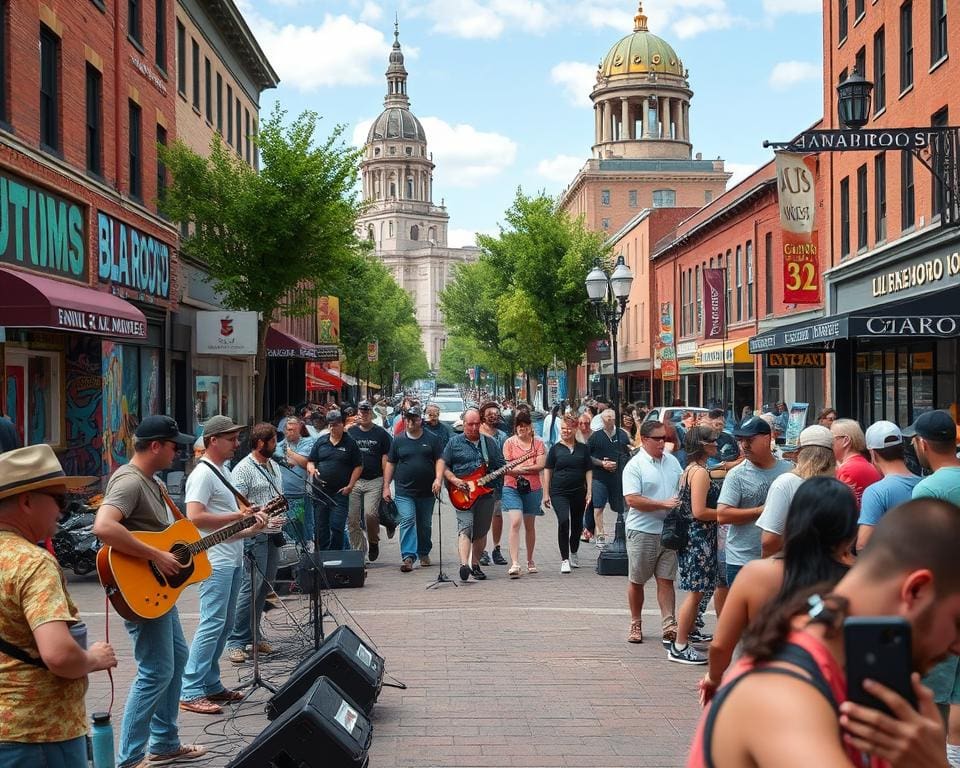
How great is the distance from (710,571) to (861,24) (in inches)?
946

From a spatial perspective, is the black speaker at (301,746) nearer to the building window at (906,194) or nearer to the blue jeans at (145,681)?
the blue jeans at (145,681)

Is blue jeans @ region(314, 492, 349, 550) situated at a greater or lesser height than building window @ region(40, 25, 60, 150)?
lesser

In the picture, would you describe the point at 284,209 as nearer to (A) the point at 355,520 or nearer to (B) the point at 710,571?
(A) the point at 355,520

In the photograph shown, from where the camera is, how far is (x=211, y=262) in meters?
27.3

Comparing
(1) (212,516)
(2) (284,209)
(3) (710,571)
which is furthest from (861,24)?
(1) (212,516)

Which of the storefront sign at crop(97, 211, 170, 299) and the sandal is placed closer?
the sandal

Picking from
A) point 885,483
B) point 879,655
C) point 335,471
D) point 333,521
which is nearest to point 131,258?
point 335,471

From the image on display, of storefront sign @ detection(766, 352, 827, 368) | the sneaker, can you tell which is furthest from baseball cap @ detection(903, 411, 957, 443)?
storefront sign @ detection(766, 352, 827, 368)

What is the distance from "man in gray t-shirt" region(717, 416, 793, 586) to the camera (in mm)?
7820

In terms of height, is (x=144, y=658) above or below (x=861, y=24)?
below

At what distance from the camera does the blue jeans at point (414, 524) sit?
1432 centimetres

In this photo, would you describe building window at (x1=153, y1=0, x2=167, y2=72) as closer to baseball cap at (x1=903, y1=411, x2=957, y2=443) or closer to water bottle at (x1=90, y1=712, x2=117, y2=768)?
baseball cap at (x1=903, y1=411, x2=957, y2=443)

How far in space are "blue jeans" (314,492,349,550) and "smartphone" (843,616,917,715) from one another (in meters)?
12.3

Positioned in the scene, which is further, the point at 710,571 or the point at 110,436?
the point at 110,436
